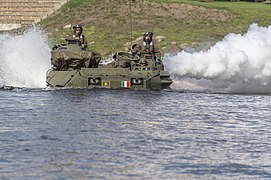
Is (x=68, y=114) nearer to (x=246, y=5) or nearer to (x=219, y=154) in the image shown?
(x=219, y=154)

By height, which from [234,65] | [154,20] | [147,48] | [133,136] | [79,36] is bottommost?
[133,136]

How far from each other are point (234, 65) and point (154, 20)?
151 ft

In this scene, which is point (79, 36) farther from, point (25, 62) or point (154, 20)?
point (154, 20)

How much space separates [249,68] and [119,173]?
1085 inches

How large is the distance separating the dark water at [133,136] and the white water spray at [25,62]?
29.4ft

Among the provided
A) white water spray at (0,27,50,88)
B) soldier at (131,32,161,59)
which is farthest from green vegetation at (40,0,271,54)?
soldier at (131,32,161,59)

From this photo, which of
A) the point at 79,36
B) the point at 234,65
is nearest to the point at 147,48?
the point at 79,36

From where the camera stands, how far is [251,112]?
39.4m

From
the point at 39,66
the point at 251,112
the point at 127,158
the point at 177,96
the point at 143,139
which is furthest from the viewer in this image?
the point at 39,66

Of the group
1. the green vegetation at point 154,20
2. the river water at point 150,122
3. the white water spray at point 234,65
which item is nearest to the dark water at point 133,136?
the river water at point 150,122

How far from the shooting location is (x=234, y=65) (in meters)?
50.9

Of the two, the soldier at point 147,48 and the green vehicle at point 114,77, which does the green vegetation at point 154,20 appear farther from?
the green vehicle at point 114,77

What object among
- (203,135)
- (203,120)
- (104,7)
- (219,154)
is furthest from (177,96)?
(104,7)

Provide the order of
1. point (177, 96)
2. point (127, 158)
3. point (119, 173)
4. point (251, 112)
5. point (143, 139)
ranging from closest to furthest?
1. point (119, 173)
2. point (127, 158)
3. point (143, 139)
4. point (251, 112)
5. point (177, 96)
